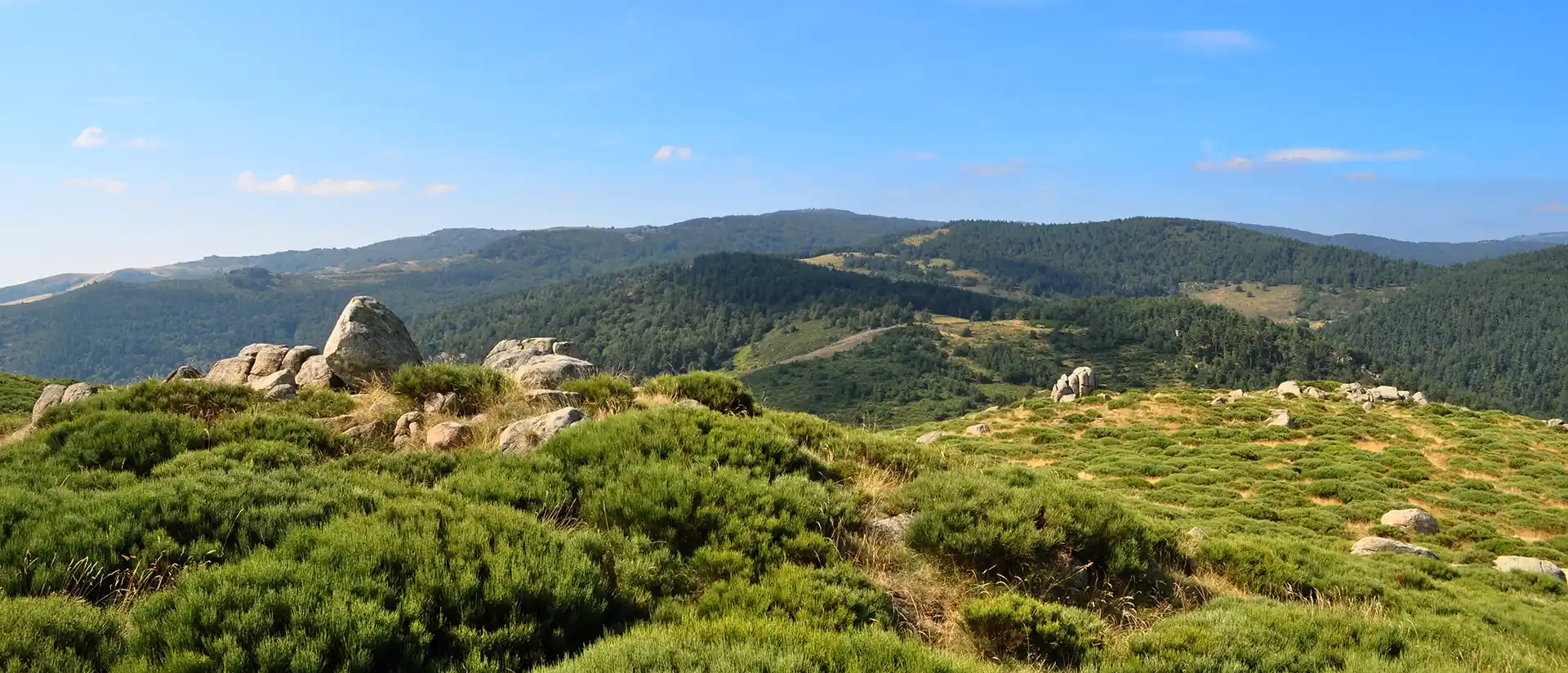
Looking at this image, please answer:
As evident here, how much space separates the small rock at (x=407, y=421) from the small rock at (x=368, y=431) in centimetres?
20

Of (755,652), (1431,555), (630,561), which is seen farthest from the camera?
(1431,555)

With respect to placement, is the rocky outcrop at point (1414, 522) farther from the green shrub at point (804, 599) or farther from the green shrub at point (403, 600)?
the green shrub at point (403, 600)

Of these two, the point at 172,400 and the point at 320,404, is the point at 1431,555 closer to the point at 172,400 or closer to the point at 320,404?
the point at 320,404

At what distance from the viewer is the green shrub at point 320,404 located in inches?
522

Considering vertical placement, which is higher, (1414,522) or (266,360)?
(266,360)

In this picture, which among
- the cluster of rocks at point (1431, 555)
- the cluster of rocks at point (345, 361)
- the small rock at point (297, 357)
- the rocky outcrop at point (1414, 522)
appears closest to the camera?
the cluster of rocks at point (345, 361)

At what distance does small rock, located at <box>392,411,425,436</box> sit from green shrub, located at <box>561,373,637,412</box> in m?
2.69

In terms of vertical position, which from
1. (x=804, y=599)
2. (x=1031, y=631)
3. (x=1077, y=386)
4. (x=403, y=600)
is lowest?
(x=1077, y=386)

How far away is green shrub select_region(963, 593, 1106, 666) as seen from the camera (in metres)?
6.81

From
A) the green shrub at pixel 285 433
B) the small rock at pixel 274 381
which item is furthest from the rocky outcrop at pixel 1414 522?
the small rock at pixel 274 381

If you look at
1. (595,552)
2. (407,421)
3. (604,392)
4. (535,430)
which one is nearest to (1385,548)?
(604,392)

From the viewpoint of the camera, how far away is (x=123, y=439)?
9.45 meters

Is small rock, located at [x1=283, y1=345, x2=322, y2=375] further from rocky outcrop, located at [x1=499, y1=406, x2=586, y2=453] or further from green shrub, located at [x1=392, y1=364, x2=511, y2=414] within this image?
rocky outcrop, located at [x1=499, y1=406, x2=586, y2=453]

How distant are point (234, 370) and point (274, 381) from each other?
389 centimetres
